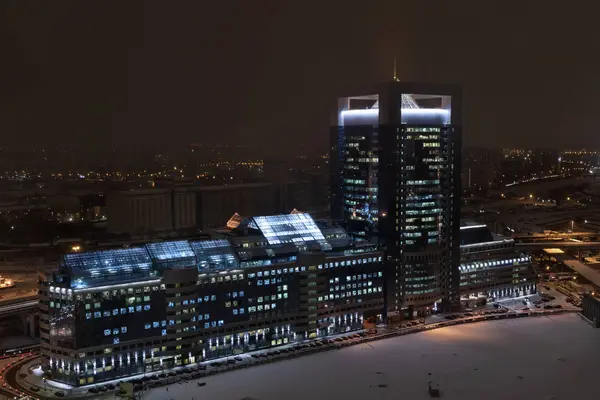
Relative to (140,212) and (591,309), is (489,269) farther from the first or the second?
(140,212)

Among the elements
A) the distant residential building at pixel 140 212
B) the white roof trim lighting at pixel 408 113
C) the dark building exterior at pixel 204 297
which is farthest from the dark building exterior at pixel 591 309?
the distant residential building at pixel 140 212

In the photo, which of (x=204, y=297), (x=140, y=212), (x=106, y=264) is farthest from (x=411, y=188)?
(x=140, y=212)

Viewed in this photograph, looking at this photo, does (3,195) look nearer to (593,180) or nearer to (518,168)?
(518,168)

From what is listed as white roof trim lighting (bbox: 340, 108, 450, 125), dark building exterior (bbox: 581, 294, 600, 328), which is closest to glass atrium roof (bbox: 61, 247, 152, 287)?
white roof trim lighting (bbox: 340, 108, 450, 125)

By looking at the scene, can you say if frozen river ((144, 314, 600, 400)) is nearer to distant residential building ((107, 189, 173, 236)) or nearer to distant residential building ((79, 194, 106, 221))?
distant residential building ((107, 189, 173, 236))

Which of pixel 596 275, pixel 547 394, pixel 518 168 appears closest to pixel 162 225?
pixel 596 275
